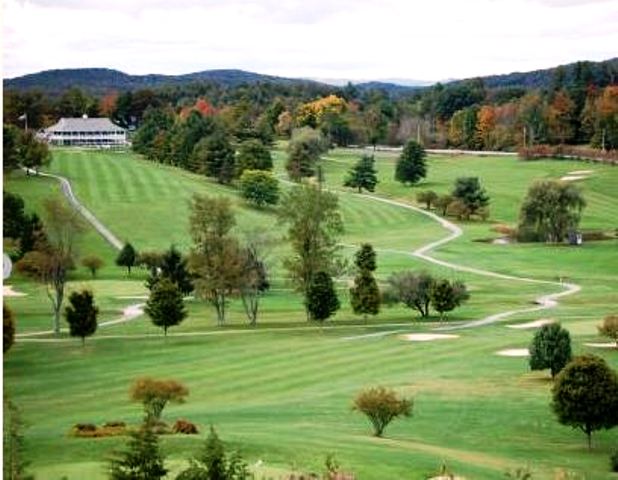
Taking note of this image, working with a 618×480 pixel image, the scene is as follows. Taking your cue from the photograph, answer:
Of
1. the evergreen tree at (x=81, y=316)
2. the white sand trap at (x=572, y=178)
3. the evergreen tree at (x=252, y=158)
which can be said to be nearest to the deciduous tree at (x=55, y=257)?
the evergreen tree at (x=81, y=316)

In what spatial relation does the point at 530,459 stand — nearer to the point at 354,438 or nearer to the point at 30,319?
the point at 354,438

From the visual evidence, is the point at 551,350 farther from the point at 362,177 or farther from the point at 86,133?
the point at 86,133

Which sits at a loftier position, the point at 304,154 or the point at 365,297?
the point at 304,154

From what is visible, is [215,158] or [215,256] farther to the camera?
[215,158]

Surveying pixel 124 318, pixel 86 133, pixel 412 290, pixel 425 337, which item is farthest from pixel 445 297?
pixel 86 133

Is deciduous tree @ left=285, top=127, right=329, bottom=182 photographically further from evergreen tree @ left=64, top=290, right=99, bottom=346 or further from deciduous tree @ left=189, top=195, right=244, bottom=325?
evergreen tree @ left=64, top=290, right=99, bottom=346

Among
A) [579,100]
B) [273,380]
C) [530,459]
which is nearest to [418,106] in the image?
[579,100]

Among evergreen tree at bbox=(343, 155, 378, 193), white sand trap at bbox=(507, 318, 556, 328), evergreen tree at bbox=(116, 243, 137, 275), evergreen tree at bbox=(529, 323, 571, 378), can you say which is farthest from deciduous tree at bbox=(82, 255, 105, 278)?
evergreen tree at bbox=(343, 155, 378, 193)
